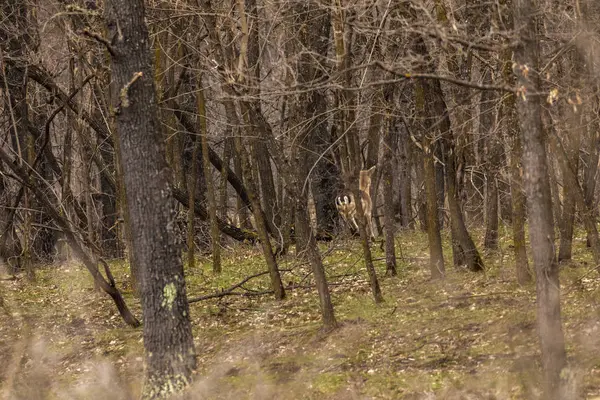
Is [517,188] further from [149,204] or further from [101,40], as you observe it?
[101,40]

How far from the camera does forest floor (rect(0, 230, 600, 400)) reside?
28.8ft

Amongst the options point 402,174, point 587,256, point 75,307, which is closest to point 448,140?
point 587,256

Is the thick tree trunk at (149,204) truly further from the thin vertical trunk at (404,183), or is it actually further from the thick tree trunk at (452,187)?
the thin vertical trunk at (404,183)

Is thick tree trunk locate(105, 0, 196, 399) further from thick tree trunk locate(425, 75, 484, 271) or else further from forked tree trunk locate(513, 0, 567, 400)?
thick tree trunk locate(425, 75, 484, 271)

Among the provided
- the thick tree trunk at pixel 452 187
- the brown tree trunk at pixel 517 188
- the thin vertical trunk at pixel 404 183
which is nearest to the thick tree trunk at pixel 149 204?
the brown tree trunk at pixel 517 188

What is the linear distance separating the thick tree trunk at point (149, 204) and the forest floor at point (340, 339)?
50 cm

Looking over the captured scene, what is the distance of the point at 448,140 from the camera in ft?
41.8

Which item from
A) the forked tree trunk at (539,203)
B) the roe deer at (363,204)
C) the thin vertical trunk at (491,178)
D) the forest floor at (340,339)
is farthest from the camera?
the roe deer at (363,204)

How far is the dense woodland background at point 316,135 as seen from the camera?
751cm

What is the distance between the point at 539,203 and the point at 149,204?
410cm

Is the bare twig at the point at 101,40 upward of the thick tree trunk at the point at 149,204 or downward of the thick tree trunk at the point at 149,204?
upward

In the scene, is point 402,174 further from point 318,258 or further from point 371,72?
point 318,258

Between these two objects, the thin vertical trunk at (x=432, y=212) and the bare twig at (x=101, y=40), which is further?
the thin vertical trunk at (x=432, y=212)

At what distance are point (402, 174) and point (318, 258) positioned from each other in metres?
13.4
